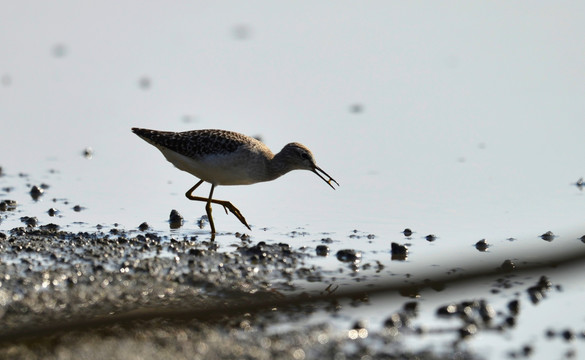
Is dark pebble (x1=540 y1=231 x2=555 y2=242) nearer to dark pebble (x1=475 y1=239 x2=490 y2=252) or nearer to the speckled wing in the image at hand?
dark pebble (x1=475 y1=239 x2=490 y2=252)

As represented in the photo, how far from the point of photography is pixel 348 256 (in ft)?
36.1

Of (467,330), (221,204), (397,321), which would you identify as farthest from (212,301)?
(221,204)

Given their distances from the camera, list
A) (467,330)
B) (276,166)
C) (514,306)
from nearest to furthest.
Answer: (467,330) < (514,306) < (276,166)

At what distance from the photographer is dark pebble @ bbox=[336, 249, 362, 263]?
10969 millimetres

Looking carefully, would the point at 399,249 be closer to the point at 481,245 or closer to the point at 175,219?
the point at 481,245

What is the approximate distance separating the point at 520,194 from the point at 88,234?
219 inches

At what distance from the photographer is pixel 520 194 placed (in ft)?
43.8

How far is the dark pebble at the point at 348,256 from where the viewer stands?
11.0 metres

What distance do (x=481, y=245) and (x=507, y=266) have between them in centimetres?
75

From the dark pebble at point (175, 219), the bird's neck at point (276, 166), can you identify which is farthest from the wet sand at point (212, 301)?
the bird's neck at point (276, 166)

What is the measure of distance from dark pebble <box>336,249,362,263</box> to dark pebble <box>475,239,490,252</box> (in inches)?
55.1

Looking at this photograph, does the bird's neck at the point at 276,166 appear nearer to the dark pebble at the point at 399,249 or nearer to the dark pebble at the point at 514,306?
the dark pebble at the point at 399,249

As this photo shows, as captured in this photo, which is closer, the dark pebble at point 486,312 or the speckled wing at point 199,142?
the dark pebble at point 486,312

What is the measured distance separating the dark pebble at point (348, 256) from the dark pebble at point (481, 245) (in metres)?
1.40
